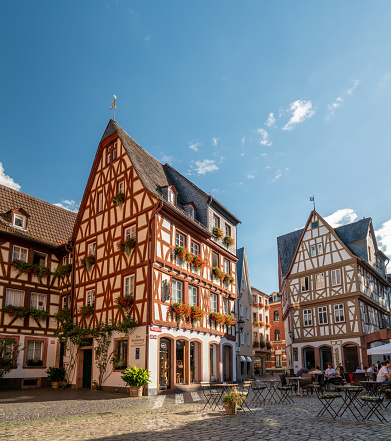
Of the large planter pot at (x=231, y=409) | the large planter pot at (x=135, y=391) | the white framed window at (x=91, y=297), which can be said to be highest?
the white framed window at (x=91, y=297)

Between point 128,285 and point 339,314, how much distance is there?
60.3 ft

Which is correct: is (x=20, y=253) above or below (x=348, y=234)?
below

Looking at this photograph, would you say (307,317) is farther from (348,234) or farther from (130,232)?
(130,232)

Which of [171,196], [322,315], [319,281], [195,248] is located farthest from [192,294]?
[319,281]

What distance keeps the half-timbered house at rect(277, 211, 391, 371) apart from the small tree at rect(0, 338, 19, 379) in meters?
21.5

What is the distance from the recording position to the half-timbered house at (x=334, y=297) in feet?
101

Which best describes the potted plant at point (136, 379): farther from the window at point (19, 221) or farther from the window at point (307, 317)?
the window at point (307, 317)

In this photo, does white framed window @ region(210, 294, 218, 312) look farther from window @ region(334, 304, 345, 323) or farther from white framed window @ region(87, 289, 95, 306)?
window @ region(334, 304, 345, 323)

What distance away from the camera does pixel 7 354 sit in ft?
72.1

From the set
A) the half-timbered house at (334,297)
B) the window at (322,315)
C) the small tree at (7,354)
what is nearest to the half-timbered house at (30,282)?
the small tree at (7,354)

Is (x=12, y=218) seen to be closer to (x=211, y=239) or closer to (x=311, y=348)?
(x=211, y=239)

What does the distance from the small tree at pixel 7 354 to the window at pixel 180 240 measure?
1038 centimetres

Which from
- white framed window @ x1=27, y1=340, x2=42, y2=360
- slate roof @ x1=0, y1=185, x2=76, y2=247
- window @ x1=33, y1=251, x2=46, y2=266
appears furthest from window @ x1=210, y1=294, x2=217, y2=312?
window @ x1=33, y1=251, x2=46, y2=266

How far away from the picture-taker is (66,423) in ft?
35.0
